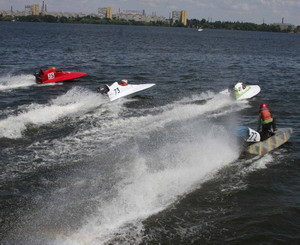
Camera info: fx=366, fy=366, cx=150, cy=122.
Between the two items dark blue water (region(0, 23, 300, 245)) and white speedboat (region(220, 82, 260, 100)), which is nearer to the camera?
dark blue water (region(0, 23, 300, 245))

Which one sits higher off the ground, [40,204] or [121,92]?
[121,92]

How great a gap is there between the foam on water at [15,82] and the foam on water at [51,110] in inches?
188

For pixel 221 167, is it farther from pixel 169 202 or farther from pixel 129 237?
pixel 129 237

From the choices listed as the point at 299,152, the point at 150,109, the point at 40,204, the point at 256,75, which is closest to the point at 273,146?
the point at 299,152

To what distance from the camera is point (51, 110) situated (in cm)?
1992

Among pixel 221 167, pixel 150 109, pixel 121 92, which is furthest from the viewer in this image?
pixel 121 92

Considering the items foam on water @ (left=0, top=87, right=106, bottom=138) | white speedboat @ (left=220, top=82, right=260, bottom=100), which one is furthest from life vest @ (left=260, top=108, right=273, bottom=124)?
foam on water @ (left=0, top=87, right=106, bottom=138)

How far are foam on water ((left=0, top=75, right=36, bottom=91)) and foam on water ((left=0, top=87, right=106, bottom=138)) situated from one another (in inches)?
188

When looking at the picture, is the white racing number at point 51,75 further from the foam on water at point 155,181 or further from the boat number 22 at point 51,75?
the foam on water at point 155,181

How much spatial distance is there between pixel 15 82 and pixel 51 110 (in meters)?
10.3

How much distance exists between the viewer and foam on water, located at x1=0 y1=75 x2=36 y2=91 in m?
26.9

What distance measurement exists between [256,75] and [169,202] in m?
27.4

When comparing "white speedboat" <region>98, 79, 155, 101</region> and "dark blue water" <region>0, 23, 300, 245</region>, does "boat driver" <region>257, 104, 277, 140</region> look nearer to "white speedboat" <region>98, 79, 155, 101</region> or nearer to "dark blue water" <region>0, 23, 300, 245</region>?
"dark blue water" <region>0, 23, 300, 245</region>

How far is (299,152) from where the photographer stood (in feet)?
50.2
